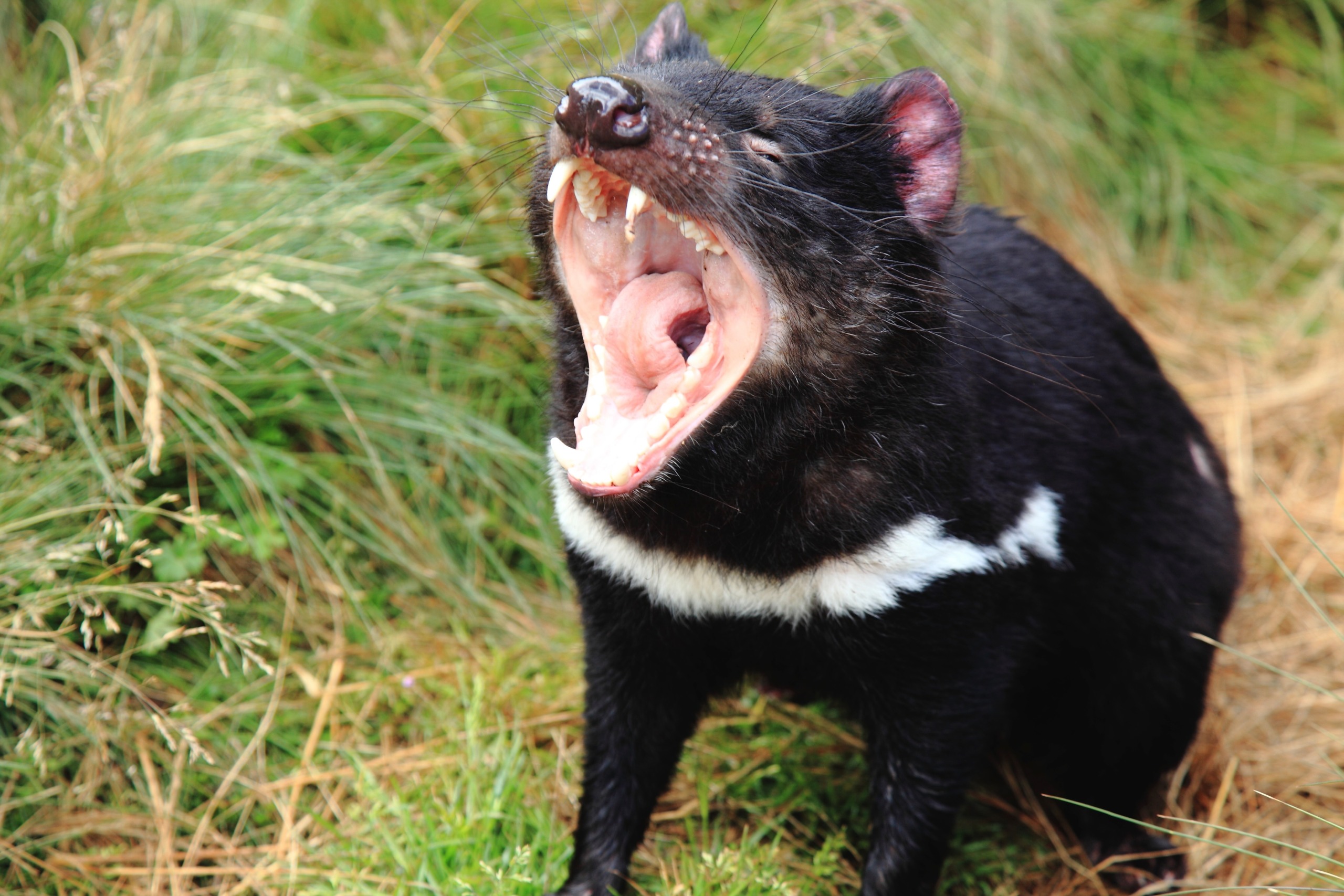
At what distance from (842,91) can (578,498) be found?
7.15 feet

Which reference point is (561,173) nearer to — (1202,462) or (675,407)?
(675,407)

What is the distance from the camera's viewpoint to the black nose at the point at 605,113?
5.75 ft

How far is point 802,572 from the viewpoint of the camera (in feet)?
6.66

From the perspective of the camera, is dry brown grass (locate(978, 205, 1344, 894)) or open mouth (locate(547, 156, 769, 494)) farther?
dry brown grass (locate(978, 205, 1344, 894))

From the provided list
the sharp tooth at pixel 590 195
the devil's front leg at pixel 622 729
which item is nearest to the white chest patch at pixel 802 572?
the devil's front leg at pixel 622 729

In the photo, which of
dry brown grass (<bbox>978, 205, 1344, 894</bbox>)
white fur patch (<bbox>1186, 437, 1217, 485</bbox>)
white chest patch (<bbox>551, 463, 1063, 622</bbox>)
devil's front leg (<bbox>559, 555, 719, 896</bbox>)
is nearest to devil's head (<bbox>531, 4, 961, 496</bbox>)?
white chest patch (<bbox>551, 463, 1063, 622</bbox>)

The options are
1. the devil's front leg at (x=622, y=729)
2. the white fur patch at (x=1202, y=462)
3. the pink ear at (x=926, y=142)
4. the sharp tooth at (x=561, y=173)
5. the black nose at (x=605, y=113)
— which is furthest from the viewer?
the white fur patch at (x=1202, y=462)

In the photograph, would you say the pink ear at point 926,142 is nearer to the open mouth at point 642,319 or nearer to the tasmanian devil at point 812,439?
the tasmanian devil at point 812,439

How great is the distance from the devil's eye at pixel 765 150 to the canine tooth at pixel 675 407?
0.41 metres

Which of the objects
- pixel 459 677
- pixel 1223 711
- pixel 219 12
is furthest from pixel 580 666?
pixel 219 12

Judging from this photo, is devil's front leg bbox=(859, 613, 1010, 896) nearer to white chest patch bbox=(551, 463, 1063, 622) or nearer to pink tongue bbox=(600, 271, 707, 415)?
white chest patch bbox=(551, 463, 1063, 622)

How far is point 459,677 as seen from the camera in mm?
2865

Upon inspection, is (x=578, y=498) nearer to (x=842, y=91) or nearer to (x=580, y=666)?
(x=580, y=666)

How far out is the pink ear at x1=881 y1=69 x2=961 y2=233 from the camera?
1.99m
